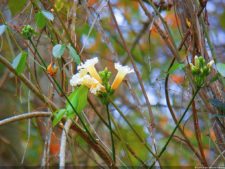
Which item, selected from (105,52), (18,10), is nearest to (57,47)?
(18,10)

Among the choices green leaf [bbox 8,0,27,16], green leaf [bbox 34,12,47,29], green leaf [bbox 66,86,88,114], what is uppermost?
green leaf [bbox 8,0,27,16]

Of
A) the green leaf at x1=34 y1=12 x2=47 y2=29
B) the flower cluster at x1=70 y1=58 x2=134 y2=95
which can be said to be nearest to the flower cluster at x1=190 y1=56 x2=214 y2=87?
the flower cluster at x1=70 y1=58 x2=134 y2=95

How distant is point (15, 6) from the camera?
1.86 metres

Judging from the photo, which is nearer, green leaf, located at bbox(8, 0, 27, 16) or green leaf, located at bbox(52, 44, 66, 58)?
green leaf, located at bbox(52, 44, 66, 58)

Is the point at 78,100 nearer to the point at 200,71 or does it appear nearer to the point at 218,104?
the point at 200,71

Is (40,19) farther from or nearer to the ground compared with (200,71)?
farther from the ground

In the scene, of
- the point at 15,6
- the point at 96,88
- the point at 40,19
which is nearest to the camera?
the point at 96,88

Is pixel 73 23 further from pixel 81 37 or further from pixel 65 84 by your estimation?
pixel 81 37

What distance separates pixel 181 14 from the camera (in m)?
1.58

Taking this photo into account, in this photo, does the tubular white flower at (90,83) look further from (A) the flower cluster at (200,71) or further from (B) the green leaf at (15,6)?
(B) the green leaf at (15,6)

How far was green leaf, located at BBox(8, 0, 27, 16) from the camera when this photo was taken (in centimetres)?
184

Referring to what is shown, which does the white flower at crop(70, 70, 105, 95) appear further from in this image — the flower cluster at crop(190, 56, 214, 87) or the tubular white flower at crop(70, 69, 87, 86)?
the flower cluster at crop(190, 56, 214, 87)

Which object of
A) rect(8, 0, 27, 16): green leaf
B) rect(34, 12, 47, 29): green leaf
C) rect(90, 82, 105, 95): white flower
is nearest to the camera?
rect(90, 82, 105, 95): white flower

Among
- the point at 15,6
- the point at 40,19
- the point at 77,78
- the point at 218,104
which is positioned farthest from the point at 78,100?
the point at 15,6
